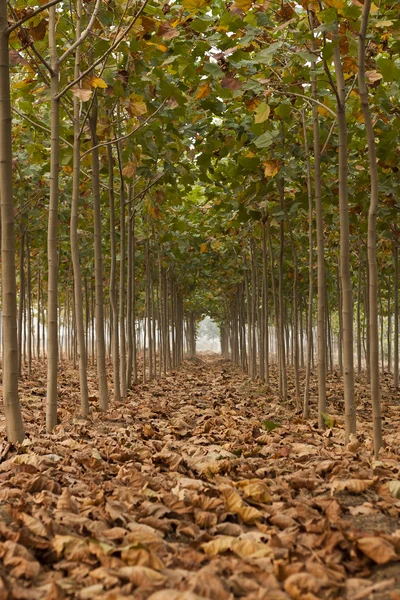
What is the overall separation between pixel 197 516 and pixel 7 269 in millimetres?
2439

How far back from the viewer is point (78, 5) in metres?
5.86

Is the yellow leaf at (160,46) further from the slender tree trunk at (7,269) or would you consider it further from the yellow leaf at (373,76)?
the yellow leaf at (373,76)

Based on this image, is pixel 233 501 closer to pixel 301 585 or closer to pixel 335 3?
pixel 301 585

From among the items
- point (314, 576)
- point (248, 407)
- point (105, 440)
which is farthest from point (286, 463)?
point (248, 407)

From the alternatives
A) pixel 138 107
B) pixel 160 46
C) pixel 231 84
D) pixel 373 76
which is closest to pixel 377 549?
pixel 231 84

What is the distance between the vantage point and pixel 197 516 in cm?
285

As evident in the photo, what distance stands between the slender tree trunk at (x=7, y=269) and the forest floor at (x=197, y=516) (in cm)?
26

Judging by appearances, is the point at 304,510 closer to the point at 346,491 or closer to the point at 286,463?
the point at 346,491

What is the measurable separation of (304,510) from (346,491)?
0.47 meters

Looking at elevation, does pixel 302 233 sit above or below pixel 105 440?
above

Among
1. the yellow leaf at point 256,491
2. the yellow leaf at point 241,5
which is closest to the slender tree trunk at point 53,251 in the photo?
the yellow leaf at point 241,5

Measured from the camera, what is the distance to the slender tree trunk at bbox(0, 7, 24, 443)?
412cm

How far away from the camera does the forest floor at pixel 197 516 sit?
2084 millimetres

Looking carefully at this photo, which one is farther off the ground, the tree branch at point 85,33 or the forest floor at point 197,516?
the tree branch at point 85,33
